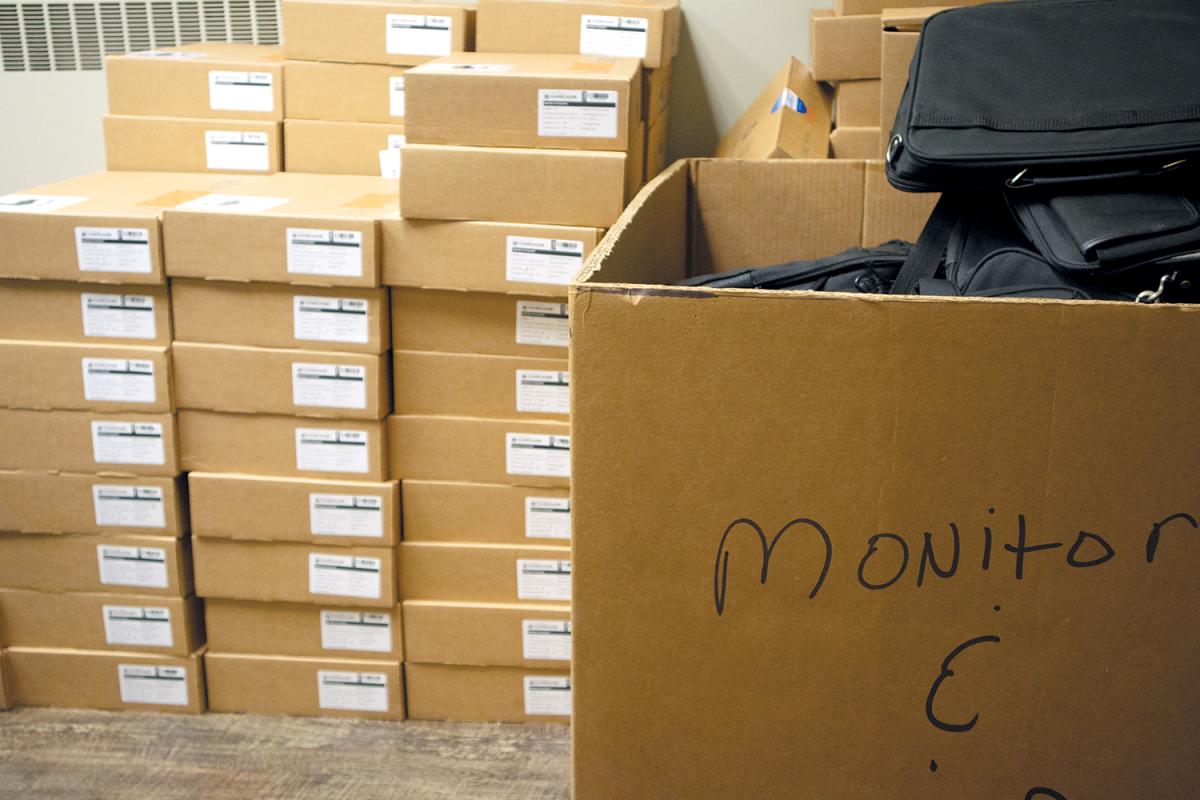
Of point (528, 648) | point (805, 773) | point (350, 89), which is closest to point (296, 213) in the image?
point (350, 89)

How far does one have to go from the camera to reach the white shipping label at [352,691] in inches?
59.1

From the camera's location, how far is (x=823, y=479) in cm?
56

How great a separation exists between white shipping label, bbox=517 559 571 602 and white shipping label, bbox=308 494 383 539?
0.23m

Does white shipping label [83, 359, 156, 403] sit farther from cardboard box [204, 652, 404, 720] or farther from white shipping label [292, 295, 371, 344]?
cardboard box [204, 652, 404, 720]

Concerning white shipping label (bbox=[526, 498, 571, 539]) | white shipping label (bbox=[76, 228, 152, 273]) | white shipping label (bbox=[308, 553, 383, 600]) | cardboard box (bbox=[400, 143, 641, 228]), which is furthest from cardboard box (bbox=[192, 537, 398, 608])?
cardboard box (bbox=[400, 143, 641, 228])

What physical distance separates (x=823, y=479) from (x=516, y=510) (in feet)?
3.00

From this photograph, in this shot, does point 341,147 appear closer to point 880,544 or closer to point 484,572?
point 484,572

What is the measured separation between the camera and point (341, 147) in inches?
61.2

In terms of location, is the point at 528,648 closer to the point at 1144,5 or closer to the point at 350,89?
the point at 350,89

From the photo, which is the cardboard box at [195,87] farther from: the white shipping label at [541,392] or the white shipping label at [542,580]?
the white shipping label at [542,580]

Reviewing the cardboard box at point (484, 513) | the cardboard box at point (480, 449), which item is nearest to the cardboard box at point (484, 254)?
the cardboard box at point (480, 449)

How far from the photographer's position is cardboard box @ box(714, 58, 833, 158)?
143 cm

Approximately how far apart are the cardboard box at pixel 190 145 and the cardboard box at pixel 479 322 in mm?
439

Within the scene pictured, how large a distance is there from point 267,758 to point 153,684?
0.85 feet
